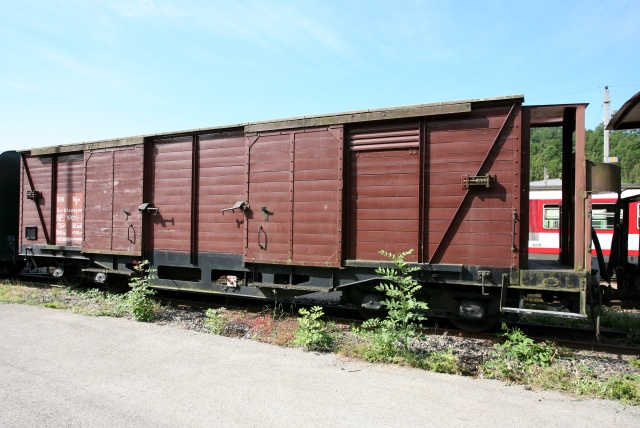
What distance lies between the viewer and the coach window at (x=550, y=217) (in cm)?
1352

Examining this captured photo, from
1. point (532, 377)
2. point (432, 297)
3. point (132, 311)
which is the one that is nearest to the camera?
point (532, 377)

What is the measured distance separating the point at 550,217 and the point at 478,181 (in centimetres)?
955

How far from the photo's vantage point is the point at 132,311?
273 inches

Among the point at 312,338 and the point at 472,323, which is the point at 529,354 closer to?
the point at 472,323

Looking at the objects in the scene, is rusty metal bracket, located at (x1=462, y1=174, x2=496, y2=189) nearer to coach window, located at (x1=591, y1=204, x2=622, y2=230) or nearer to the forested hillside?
coach window, located at (x1=591, y1=204, x2=622, y2=230)

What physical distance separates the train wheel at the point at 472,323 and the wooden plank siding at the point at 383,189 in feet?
4.31

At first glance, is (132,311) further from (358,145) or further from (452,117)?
(452,117)

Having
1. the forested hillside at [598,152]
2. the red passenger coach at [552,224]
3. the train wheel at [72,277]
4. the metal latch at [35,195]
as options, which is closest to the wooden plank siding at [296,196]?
the train wheel at [72,277]

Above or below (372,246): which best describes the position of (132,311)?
below

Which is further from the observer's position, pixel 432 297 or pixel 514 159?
pixel 432 297

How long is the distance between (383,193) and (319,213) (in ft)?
3.47

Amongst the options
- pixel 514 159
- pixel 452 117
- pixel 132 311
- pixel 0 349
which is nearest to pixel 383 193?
pixel 452 117

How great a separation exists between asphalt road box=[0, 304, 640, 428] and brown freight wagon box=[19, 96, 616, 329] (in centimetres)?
178

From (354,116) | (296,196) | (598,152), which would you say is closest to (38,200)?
(296,196)
